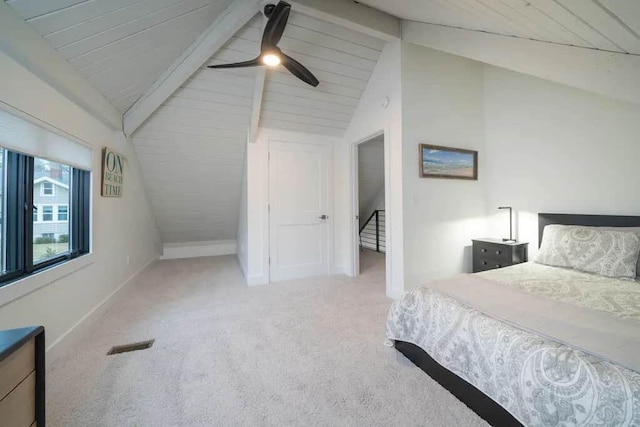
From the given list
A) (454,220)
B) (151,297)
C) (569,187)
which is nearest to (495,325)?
(454,220)

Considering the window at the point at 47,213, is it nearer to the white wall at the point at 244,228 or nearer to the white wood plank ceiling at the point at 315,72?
the white wall at the point at 244,228

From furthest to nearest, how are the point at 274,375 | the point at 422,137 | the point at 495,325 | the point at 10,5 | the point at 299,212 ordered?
the point at 299,212 < the point at 422,137 < the point at 274,375 < the point at 10,5 < the point at 495,325

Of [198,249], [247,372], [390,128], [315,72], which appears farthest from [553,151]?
[198,249]

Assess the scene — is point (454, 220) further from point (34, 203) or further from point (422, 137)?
point (34, 203)

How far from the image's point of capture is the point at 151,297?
2.99 m

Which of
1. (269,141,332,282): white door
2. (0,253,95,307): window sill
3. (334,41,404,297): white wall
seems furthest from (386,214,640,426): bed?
(0,253,95,307): window sill

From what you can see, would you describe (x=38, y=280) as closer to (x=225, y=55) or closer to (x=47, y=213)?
(x=47, y=213)

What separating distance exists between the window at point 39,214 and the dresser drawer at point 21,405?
3.73 ft

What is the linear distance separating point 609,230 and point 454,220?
1.27 metres

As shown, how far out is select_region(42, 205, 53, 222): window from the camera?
1.96 metres

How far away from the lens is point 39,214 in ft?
6.22

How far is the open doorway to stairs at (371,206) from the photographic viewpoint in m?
4.45

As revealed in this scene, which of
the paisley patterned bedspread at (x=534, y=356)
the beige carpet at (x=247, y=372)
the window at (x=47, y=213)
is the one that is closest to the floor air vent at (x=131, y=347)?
the beige carpet at (x=247, y=372)

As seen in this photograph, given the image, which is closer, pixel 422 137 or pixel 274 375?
pixel 274 375
